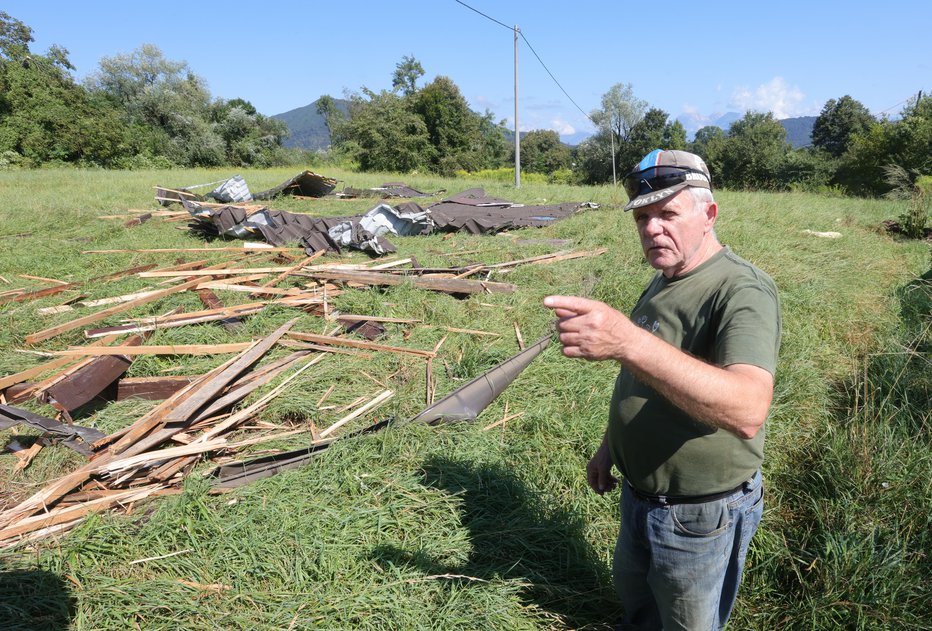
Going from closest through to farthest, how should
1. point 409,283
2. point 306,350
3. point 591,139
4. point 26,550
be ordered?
1. point 26,550
2. point 306,350
3. point 409,283
4. point 591,139

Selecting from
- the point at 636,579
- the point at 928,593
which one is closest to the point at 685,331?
the point at 636,579

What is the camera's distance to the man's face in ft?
5.08

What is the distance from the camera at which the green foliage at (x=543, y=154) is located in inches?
2756

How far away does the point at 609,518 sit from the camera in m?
2.83

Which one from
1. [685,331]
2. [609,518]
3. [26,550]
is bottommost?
[609,518]

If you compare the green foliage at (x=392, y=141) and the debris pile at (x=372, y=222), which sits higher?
the green foliage at (x=392, y=141)

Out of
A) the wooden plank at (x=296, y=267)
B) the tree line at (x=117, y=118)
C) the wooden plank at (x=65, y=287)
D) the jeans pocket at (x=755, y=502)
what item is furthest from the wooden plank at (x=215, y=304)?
the tree line at (x=117, y=118)

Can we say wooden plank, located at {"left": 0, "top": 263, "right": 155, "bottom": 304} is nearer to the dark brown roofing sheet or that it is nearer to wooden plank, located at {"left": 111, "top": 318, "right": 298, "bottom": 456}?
wooden plank, located at {"left": 111, "top": 318, "right": 298, "bottom": 456}

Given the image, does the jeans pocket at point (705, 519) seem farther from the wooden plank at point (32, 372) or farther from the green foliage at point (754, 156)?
the green foliage at point (754, 156)

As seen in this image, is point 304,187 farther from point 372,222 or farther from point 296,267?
point 296,267

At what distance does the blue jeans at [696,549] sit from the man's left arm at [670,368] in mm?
513

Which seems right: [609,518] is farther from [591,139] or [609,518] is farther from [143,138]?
[591,139]

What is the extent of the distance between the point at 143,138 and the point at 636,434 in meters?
42.8

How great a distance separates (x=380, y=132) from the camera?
38.2 meters
